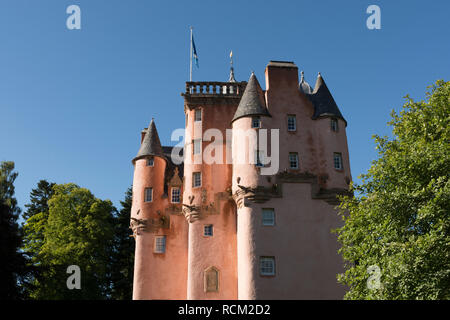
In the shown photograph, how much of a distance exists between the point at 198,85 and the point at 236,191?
13033mm

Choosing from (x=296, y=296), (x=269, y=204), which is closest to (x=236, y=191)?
(x=269, y=204)

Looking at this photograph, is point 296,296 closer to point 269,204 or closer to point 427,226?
point 269,204

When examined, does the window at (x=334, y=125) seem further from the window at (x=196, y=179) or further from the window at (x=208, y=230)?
the window at (x=208, y=230)

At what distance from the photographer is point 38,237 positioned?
5894 centimetres

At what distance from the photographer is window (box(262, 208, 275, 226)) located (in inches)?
1622

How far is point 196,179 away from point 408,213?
77.0ft

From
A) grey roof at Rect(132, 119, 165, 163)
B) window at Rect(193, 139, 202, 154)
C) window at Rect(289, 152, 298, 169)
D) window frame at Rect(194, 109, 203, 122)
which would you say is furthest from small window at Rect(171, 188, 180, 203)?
window at Rect(289, 152, 298, 169)

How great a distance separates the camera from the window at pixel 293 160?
4341cm

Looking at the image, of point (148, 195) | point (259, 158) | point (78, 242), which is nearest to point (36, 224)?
point (78, 242)

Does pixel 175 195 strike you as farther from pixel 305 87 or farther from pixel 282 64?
pixel 305 87

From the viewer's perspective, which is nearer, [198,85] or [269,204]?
[269,204]

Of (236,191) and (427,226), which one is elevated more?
(236,191)

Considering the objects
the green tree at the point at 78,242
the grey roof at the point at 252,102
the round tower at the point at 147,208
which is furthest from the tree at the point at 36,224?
the grey roof at the point at 252,102

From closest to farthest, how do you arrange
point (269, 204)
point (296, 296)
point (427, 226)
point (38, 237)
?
point (427, 226)
point (296, 296)
point (269, 204)
point (38, 237)
